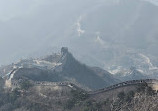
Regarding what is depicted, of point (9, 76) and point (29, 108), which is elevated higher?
point (9, 76)

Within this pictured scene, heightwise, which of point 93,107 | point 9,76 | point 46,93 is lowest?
point 93,107

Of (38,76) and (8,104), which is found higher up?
(38,76)

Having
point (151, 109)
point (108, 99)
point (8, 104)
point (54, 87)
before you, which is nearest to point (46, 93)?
point (54, 87)

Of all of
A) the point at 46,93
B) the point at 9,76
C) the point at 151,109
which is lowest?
the point at 151,109

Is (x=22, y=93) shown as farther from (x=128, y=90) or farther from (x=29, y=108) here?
(x=128, y=90)

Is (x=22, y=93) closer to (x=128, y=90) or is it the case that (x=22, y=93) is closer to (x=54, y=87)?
(x=54, y=87)

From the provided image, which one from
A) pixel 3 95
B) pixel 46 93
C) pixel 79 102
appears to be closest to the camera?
pixel 79 102

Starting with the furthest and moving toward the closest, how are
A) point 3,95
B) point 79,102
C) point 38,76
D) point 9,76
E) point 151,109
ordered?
point 38,76, point 9,76, point 3,95, point 79,102, point 151,109

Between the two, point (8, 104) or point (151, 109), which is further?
point (8, 104)

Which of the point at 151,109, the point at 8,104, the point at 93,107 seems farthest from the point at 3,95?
the point at 151,109
